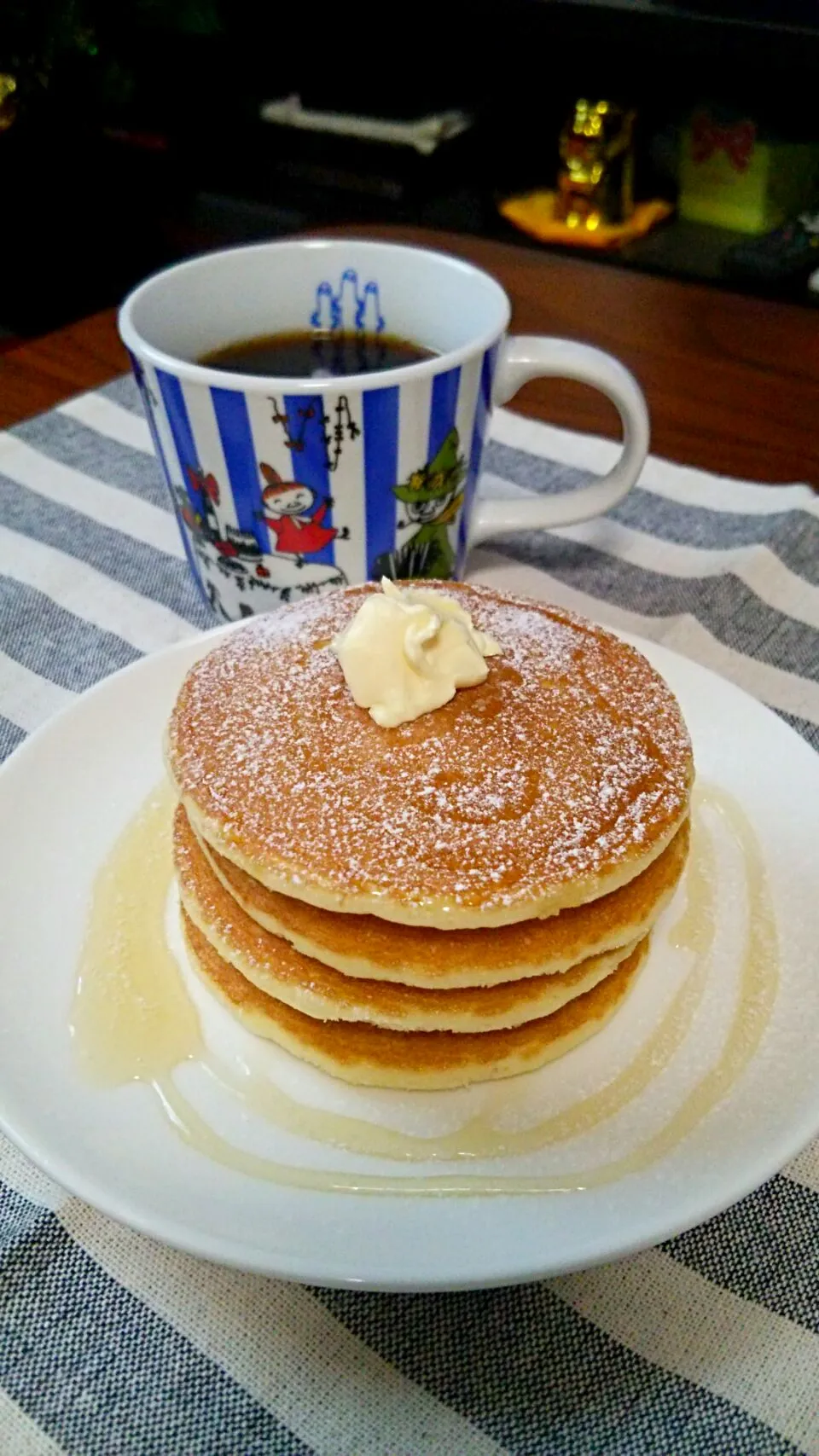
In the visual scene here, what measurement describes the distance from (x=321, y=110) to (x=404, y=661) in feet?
8.57

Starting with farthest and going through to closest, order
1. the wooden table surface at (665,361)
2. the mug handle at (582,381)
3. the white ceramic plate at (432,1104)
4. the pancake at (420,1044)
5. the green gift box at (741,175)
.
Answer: the green gift box at (741,175)
the wooden table surface at (665,361)
the mug handle at (582,381)
the pancake at (420,1044)
the white ceramic plate at (432,1104)

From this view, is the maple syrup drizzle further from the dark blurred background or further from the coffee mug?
the dark blurred background

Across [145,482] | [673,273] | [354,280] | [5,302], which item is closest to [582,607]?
[354,280]

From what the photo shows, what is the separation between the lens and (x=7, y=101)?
2195 millimetres

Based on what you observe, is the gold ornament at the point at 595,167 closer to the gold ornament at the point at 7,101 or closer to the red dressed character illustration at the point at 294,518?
the gold ornament at the point at 7,101

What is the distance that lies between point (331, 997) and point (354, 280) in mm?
743

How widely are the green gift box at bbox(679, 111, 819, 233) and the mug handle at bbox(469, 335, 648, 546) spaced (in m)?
1.78

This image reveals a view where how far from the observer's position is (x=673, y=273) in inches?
94.8

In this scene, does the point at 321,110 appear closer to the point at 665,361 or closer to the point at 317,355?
the point at 665,361

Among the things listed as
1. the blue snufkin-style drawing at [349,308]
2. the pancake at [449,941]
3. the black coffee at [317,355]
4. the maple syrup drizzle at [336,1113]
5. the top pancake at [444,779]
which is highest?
the blue snufkin-style drawing at [349,308]

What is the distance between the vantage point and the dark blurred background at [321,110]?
2.25m

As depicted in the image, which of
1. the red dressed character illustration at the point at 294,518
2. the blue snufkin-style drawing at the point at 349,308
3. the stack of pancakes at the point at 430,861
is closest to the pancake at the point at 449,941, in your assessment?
the stack of pancakes at the point at 430,861

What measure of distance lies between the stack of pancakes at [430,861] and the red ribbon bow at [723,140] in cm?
226

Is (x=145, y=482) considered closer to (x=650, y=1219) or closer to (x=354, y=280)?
(x=354, y=280)
